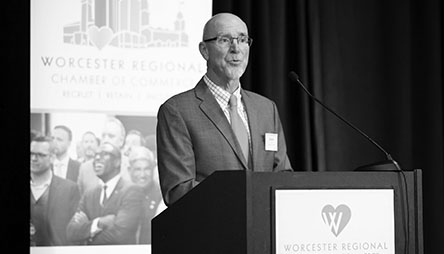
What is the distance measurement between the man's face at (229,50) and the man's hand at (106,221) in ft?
4.46

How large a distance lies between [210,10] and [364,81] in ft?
4.90

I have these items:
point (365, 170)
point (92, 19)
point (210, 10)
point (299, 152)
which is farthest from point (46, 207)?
point (365, 170)

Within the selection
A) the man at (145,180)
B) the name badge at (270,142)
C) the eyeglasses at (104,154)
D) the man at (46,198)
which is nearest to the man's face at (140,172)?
the man at (145,180)

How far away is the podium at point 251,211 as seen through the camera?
2.23 metres

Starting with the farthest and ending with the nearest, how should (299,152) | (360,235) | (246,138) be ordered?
(299,152), (246,138), (360,235)

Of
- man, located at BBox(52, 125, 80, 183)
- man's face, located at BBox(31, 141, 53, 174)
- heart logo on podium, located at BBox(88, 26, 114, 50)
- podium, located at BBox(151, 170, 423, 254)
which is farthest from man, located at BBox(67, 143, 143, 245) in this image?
podium, located at BBox(151, 170, 423, 254)

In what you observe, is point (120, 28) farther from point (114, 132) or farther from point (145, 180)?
point (145, 180)

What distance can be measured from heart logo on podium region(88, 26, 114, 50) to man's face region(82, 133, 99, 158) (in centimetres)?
46

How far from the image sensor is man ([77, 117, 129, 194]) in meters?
4.08

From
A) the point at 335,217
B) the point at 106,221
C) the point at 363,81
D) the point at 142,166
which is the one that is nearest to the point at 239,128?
the point at 335,217

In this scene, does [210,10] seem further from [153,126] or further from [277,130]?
[277,130]

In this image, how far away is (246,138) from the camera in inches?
119

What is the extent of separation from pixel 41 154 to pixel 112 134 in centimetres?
37

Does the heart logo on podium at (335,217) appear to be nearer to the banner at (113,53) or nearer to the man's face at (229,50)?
the man's face at (229,50)
